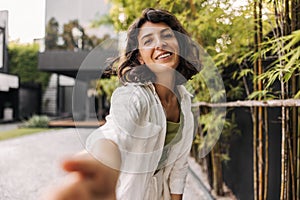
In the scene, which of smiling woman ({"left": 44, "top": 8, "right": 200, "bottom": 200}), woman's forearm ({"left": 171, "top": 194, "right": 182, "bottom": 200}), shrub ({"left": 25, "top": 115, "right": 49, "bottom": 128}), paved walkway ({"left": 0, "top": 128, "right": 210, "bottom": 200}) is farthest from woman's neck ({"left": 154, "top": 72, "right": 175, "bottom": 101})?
shrub ({"left": 25, "top": 115, "right": 49, "bottom": 128})

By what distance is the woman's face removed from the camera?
53 centimetres

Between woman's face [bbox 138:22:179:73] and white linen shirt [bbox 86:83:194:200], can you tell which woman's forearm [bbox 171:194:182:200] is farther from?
woman's face [bbox 138:22:179:73]

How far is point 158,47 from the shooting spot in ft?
1.72

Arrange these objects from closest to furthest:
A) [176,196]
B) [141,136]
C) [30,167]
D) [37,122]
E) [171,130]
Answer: [141,136], [171,130], [176,196], [30,167], [37,122]

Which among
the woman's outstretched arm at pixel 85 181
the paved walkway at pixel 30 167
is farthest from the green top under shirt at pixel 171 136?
the paved walkway at pixel 30 167

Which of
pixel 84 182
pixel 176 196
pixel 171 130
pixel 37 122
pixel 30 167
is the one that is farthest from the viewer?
pixel 37 122

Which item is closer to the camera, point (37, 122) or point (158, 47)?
point (158, 47)

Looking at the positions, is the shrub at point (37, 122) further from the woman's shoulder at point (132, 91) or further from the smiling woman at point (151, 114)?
the woman's shoulder at point (132, 91)

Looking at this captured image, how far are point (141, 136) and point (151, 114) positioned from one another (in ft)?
0.15

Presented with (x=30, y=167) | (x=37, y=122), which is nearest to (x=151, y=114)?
(x=30, y=167)

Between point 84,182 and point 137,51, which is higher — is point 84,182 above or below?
below

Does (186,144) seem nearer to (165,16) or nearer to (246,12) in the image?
(165,16)

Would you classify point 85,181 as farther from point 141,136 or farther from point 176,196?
point 176,196

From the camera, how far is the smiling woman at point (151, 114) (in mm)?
422
